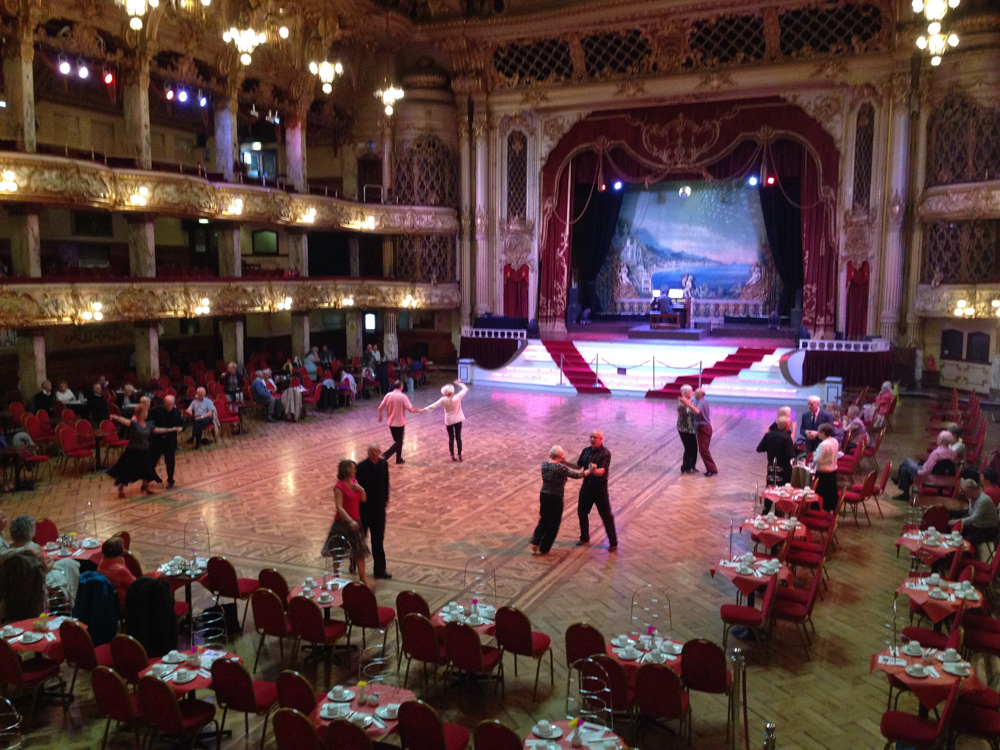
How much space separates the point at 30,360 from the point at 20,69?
18.5ft

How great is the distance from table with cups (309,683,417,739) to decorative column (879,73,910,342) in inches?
768

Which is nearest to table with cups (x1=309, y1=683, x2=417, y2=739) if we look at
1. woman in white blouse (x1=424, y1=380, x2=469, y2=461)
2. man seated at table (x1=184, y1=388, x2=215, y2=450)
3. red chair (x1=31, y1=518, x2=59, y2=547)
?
red chair (x1=31, y1=518, x2=59, y2=547)

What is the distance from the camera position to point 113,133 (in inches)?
A: 857

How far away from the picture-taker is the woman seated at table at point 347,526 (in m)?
8.00

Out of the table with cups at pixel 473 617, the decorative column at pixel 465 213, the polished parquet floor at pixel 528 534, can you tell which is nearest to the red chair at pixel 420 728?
the polished parquet floor at pixel 528 534

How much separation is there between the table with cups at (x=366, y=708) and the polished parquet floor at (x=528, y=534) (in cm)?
96

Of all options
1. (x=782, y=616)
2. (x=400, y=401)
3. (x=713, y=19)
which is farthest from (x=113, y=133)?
(x=782, y=616)

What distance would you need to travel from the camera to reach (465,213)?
25.7m

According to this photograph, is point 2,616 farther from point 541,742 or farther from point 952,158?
point 952,158

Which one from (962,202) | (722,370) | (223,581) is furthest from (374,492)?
(962,202)

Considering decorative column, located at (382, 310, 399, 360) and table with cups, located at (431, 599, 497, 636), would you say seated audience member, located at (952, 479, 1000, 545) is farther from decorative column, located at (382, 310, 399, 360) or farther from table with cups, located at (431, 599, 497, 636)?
decorative column, located at (382, 310, 399, 360)

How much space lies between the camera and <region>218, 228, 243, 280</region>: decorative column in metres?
21.1

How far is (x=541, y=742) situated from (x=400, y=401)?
A: 842 centimetres

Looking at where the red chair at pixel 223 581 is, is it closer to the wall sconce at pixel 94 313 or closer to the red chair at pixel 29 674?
the red chair at pixel 29 674
